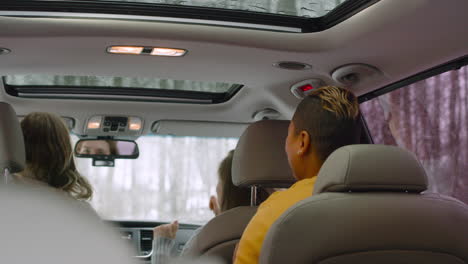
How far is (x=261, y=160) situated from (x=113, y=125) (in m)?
2.04

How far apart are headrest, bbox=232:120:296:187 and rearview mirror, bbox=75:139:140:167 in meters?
1.81

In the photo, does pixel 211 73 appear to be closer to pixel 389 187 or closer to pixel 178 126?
pixel 178 126

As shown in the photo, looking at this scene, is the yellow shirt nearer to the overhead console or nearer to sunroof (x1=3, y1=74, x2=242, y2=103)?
sunroof (x1=3, y1=74, x2=242, y2=103)

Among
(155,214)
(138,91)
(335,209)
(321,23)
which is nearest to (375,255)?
(335,209)

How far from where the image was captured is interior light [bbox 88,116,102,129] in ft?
16.9

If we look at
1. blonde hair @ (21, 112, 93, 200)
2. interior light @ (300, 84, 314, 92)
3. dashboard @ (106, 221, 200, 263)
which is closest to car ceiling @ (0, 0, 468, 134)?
interior light @ (300, 84, 314, 92)

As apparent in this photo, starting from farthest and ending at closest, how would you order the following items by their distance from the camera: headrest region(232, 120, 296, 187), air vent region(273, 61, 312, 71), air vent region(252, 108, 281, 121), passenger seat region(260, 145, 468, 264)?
air vent region(252, 108, 281, 121), air vent region(273, 61, 312, 71), headrest region(232, 120, 296, 187), passenger seat region(260, 145, 468, 264)

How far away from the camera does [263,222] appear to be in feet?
7.50

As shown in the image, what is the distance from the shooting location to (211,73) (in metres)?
4.20

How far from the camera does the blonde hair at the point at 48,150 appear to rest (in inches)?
134

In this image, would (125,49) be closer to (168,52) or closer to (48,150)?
(168,52)

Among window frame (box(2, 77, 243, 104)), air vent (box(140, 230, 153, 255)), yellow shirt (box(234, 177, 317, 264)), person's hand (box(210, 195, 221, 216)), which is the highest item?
window frame (box(2, 77, 243, 104))

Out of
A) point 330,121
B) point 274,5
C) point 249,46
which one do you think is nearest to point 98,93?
point 249,46

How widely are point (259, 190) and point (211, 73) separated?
3.16 ft
